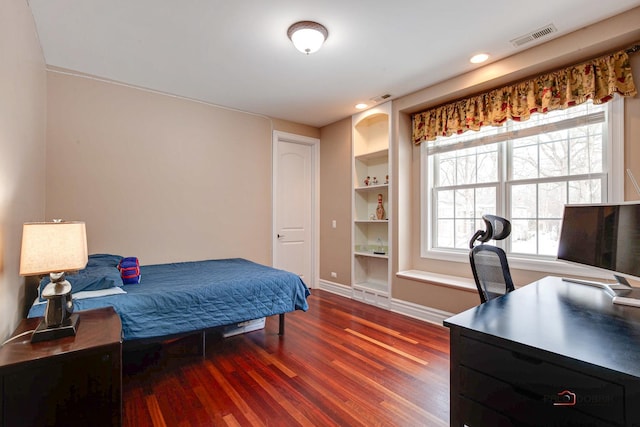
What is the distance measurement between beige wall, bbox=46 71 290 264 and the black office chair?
10.4 feet

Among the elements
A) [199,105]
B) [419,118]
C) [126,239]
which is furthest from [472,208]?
[126,239]

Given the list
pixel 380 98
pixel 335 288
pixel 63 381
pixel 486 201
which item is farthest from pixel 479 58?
pixel 63 381

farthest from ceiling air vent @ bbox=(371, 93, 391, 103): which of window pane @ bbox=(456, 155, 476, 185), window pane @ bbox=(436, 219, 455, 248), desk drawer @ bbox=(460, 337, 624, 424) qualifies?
desk drawer @ bbox=(460, 337, 624, 424)

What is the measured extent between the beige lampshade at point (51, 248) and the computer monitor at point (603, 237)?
2.76 m

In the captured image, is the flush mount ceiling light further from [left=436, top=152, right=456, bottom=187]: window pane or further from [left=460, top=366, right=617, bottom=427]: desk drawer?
[left=460, top=366, right=617, bottom=427]: desk drawer

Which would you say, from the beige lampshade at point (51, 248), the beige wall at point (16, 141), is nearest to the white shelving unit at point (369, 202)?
the beige lampshade at point (51, 248)

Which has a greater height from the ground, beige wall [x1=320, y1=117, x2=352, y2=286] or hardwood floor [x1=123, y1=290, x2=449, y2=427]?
beige wall [x1=320, y1=117, x2=352, y2=286]

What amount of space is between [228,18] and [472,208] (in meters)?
3.07

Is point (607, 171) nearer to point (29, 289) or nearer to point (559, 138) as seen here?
point (559, 138)

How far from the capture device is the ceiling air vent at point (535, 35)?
2389 mm

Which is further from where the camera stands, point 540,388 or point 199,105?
point 199,105

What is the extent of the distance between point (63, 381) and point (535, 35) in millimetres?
3839

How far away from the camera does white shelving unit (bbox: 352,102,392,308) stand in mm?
4277

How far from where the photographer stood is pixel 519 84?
2.96 m
